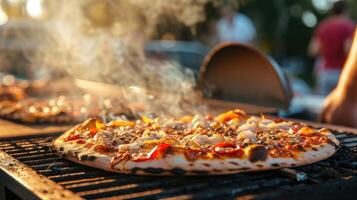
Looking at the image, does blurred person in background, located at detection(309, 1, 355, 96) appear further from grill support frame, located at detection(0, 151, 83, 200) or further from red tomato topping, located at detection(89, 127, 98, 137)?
grill support frame, located at detection(0, 151, 83, 200)

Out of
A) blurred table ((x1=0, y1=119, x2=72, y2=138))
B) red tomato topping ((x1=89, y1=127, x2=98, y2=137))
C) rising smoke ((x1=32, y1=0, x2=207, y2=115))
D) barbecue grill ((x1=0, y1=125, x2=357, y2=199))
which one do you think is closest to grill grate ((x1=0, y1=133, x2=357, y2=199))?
barbecue grill ((x1=0, y1=125, x2=357, y2=199))

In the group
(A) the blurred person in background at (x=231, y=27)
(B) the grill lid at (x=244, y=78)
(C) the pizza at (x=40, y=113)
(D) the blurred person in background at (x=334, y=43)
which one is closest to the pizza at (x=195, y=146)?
(C) the pizza at (x=40, y=113)

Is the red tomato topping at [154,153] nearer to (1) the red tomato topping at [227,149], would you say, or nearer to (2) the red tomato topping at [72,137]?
(1) the red tomato topping at [227,149]

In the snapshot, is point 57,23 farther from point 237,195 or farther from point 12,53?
point 237,195

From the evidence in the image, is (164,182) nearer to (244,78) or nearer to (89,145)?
(89,145)

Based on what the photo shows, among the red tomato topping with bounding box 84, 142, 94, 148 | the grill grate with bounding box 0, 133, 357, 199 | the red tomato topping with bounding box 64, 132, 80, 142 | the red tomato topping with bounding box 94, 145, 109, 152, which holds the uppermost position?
the red tomato topping with bounding box 94, 145, 109, 152

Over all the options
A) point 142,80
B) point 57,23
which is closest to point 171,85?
point 142,80
